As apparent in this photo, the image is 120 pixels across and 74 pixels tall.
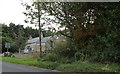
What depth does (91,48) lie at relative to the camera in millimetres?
27688

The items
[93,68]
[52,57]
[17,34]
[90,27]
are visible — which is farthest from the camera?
[17,34]

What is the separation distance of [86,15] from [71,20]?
2630mm

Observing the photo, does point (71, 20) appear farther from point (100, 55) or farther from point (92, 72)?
point (92, 72)

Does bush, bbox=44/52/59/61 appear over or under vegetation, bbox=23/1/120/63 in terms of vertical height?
under

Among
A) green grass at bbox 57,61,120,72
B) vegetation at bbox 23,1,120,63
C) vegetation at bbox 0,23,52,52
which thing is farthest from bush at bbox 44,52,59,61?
vegetation at bbox 0,23,52,52

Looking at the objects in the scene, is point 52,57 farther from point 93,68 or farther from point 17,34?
point 17,34

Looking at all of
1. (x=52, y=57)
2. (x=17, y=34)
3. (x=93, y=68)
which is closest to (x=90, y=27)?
(x=93, y=68)

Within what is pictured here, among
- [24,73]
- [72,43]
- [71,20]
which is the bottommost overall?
[24,73]

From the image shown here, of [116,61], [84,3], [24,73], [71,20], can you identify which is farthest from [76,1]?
[24,73]

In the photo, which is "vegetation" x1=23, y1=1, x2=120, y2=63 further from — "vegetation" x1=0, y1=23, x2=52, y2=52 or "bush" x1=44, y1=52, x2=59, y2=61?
"vegetation" x1=0, y1=23, x2=52, y2=52

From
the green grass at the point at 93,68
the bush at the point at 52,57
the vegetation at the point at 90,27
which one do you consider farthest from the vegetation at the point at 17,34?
the green grass at the point at 93,68

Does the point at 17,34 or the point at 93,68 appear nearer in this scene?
the point at 93,68

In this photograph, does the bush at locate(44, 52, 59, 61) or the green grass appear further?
the bush at locate(44, 52, 59, 61)

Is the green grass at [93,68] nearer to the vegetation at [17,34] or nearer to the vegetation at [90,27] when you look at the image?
the vegetation at [90,27]
